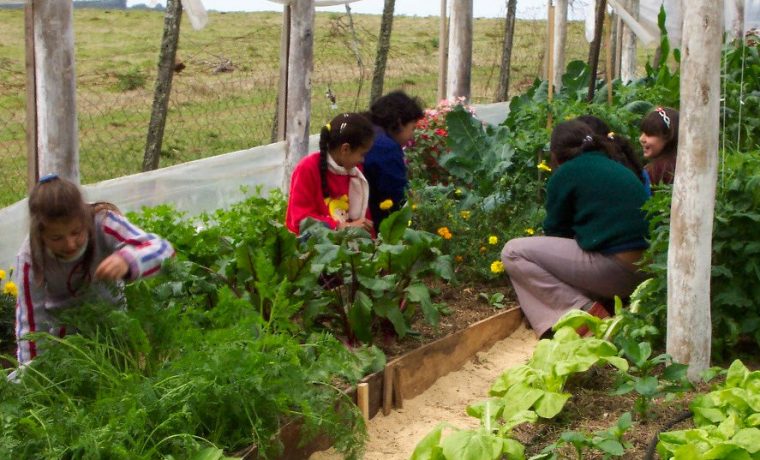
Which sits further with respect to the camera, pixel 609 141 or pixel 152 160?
pixel 152 160

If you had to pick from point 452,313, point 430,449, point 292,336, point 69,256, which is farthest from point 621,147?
point 69,256

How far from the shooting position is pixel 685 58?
4.52 meters

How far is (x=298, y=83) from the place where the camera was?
23.4 ft

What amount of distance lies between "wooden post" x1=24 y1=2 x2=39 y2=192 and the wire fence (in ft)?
1.94

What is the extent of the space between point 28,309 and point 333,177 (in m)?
2.35

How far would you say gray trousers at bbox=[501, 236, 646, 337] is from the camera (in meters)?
6.05

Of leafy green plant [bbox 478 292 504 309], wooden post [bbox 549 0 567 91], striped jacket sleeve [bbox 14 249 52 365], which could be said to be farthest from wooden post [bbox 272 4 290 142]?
wooden post [bbox 549 0 567 91]

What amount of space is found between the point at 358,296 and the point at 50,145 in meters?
1.81

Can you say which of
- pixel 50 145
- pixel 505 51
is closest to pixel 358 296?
pixel 50 145

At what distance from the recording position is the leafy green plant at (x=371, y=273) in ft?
15.9

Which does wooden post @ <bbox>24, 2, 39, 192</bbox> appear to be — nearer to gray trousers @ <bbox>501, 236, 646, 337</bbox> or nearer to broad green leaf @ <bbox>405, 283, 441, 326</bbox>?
broad green leaf @ <bbox>405, 283, 441, 326</bbox>

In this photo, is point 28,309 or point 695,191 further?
point 695,191

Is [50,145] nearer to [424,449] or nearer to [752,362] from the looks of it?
[424,449]

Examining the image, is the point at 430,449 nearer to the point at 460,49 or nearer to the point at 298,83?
the point at 298,83
